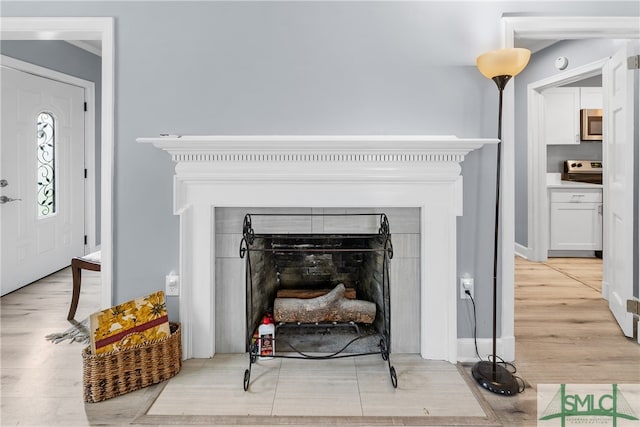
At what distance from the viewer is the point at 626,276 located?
2830mm

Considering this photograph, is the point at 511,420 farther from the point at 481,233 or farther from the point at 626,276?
the point at 626,276

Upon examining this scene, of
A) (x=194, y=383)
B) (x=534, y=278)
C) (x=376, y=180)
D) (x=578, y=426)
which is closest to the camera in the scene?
(x=578, y=426)

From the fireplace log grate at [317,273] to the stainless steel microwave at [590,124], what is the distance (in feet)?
13.9

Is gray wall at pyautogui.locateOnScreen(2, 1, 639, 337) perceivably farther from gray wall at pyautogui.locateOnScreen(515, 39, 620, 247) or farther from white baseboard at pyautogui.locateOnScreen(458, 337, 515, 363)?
gray wall at pyautogui.locateOnScreen(515, 39, 620, 247)

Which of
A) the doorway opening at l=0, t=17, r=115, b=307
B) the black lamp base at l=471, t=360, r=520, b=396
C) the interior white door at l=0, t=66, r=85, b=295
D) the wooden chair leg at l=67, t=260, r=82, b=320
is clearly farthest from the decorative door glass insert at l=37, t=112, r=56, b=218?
the black lamp base at l=471, t=360, r=520, b=396

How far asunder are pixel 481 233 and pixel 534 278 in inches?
90.8

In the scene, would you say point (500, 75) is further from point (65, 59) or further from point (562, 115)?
point (65, 59)

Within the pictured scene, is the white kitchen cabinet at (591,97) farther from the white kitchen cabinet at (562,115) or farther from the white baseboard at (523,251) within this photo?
the white baseboard at (523,251)

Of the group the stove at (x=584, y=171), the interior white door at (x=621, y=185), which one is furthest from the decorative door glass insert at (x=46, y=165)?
the stove at (x=584, y=171)

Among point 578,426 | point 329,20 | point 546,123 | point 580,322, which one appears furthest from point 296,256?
point 546,123

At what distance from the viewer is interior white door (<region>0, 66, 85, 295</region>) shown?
3611 millimetres

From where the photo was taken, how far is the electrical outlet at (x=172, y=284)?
7.86 feet

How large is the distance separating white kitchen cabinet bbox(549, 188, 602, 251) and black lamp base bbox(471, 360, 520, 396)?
3435 millimetres

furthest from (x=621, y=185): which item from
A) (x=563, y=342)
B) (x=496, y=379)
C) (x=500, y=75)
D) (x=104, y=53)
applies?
(x=104, y=53)
